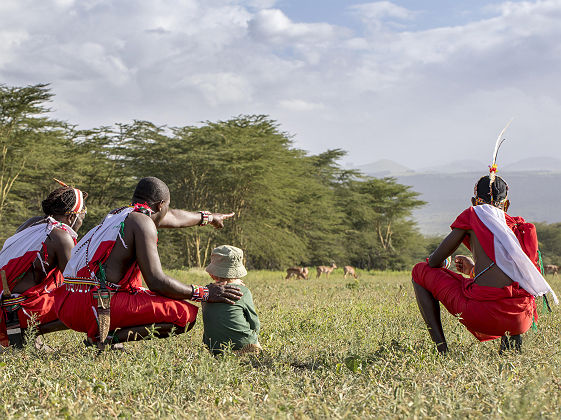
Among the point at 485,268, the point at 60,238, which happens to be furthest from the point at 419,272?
the point at 60,238

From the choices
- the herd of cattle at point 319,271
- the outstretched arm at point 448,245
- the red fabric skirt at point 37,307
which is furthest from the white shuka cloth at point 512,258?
the herd of cattle at point 319,271

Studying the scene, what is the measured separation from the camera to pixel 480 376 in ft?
10.2

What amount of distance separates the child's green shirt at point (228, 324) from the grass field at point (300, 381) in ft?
0.66

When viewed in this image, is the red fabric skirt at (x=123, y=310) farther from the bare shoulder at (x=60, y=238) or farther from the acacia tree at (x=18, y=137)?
the acacia tree at (x=18, y=137)

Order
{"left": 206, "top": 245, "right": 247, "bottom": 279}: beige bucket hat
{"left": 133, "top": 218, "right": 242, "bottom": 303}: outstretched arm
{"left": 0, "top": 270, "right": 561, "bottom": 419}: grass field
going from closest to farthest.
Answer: {"left": 0, "top": 270, "right": 561, "bottom": 419}: grass field → {"left": 133, "top": 218, "right": 242, "bottom": 303}: outstretched arm → {"left": 206, "top": 245, "right": 247, "bottom": 279}: beige bucket hat

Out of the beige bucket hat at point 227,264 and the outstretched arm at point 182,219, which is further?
the outstretched arm at point 182,219

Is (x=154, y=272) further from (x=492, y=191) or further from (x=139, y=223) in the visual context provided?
(x=492, y=191)

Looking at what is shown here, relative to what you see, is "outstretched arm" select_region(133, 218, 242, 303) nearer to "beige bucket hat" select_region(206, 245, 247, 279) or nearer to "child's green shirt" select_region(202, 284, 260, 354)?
"child's green shirt" select_region(202, 284, 260, 354)

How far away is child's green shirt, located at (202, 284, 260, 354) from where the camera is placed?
3.95m

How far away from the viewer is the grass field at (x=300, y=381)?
2541 millimetres

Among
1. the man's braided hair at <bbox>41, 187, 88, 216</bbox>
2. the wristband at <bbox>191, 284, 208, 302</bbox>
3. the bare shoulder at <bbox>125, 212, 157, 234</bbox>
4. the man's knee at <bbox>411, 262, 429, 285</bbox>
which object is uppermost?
the man's braided hair at <bbox>41, 187, 88, 216</bbox>

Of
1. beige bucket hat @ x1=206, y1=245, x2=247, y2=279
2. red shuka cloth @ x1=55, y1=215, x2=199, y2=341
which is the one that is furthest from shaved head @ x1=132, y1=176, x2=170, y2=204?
beige bucket hat @ x1=206, y1=245, x2=247, y2=279

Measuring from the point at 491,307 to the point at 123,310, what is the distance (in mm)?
2509

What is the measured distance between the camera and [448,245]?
13.0ft
